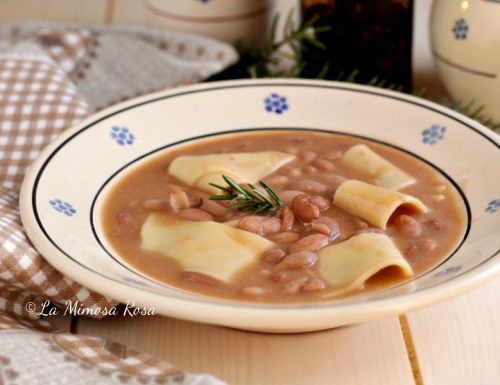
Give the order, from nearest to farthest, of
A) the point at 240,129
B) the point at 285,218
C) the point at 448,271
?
the point at 448,271 < the point at 285,218 < the point at 240,129

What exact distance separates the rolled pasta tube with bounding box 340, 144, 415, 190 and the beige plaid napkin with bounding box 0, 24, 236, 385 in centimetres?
95

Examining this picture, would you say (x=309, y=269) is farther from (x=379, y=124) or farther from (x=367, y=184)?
(x=379, y=124)

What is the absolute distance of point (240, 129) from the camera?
322 cm

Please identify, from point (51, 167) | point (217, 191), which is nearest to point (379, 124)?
point (217, 191)

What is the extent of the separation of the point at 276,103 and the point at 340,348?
1216mm

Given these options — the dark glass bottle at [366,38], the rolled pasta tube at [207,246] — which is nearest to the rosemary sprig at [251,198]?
the rolled pasta tube at [207,246]

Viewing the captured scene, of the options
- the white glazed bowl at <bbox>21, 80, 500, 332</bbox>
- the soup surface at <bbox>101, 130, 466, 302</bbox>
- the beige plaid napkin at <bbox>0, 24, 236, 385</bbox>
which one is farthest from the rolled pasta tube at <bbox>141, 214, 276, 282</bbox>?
the beige plaid napkin at <bbox>0, 24, 236, 385</bbox>

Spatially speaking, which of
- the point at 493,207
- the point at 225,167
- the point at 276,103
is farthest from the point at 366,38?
the point at 493,207

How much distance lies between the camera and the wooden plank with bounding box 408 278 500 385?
7.50 ft

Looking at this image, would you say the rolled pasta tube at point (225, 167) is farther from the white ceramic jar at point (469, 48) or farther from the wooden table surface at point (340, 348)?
the white ceramic jar at point (469, 48)

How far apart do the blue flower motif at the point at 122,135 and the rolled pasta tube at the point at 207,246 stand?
578mm

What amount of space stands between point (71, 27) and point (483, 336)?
103 inches

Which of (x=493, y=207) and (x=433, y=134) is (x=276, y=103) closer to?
(x=433, y=134)

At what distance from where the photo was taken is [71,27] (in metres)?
4.20
